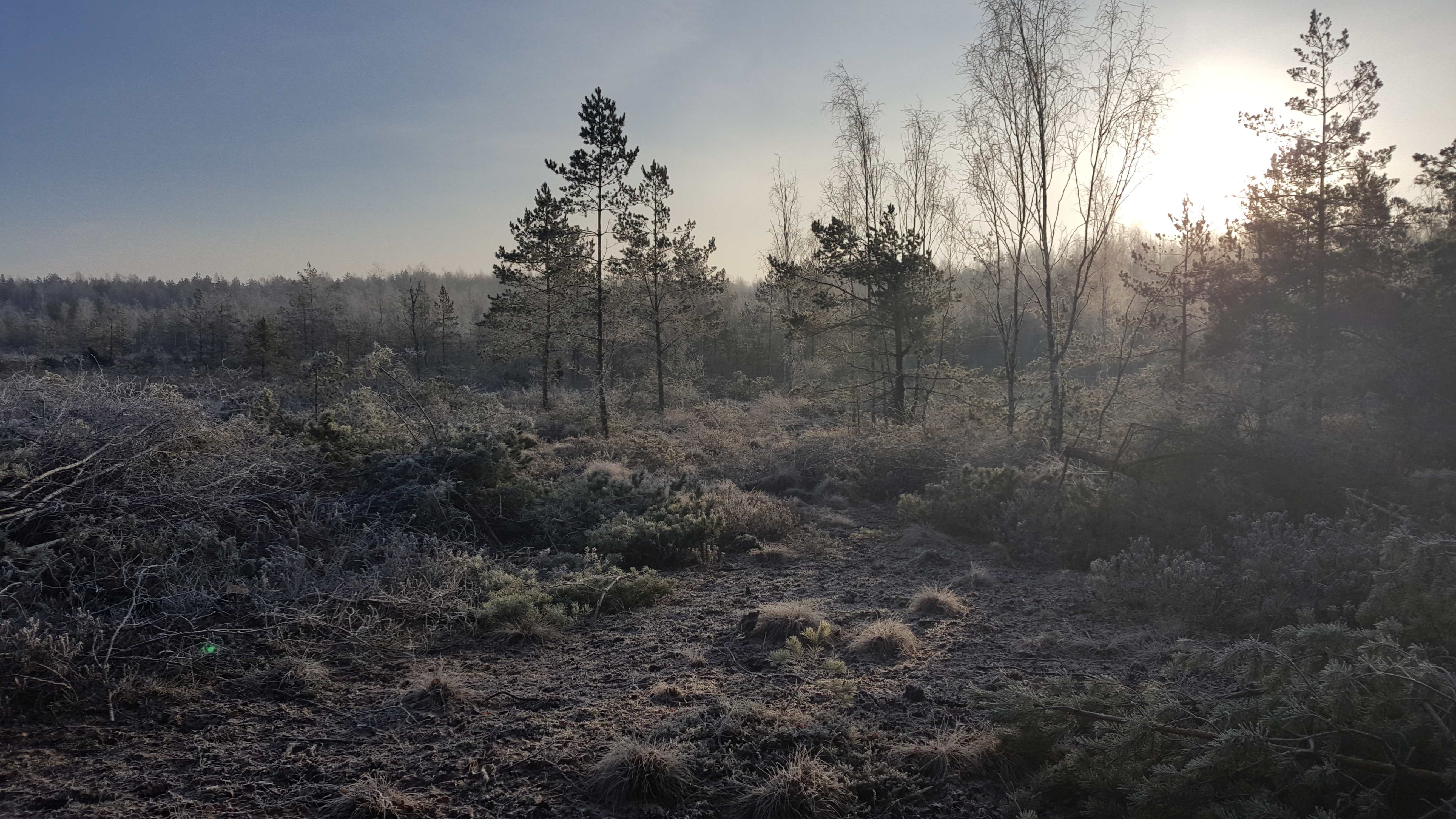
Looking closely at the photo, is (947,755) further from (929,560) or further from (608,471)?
(608,471)

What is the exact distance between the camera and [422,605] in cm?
473

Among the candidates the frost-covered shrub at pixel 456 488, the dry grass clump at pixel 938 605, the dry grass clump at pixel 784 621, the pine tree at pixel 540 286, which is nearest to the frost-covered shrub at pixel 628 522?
the frost-covered shrub at pixel 456 488

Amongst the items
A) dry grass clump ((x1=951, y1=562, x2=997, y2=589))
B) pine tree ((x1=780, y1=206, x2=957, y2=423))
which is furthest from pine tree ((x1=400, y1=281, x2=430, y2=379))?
dry grass clump ((x1=951, y1=562, x2=997, y2=589))

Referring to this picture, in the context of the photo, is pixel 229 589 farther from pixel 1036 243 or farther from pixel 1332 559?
pixel 1036 243

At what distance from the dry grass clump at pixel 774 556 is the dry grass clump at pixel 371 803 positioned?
4391 mm

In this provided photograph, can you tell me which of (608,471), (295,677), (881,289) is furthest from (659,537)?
(881,289)

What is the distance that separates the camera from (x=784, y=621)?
4.73 m

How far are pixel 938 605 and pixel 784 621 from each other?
1.30 metres

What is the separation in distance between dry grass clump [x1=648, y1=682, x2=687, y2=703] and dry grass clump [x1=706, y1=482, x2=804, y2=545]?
341 cm

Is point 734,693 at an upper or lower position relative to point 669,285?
lower

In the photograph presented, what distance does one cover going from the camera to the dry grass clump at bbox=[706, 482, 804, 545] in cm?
750

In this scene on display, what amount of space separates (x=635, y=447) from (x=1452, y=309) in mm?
13242

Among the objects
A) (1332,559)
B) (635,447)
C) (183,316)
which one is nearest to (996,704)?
(1332,559)

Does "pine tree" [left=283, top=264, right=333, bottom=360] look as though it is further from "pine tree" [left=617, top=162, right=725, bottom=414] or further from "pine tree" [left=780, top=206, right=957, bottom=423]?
"pine tree" [left=780, top=206, right=957, bottom=423]
